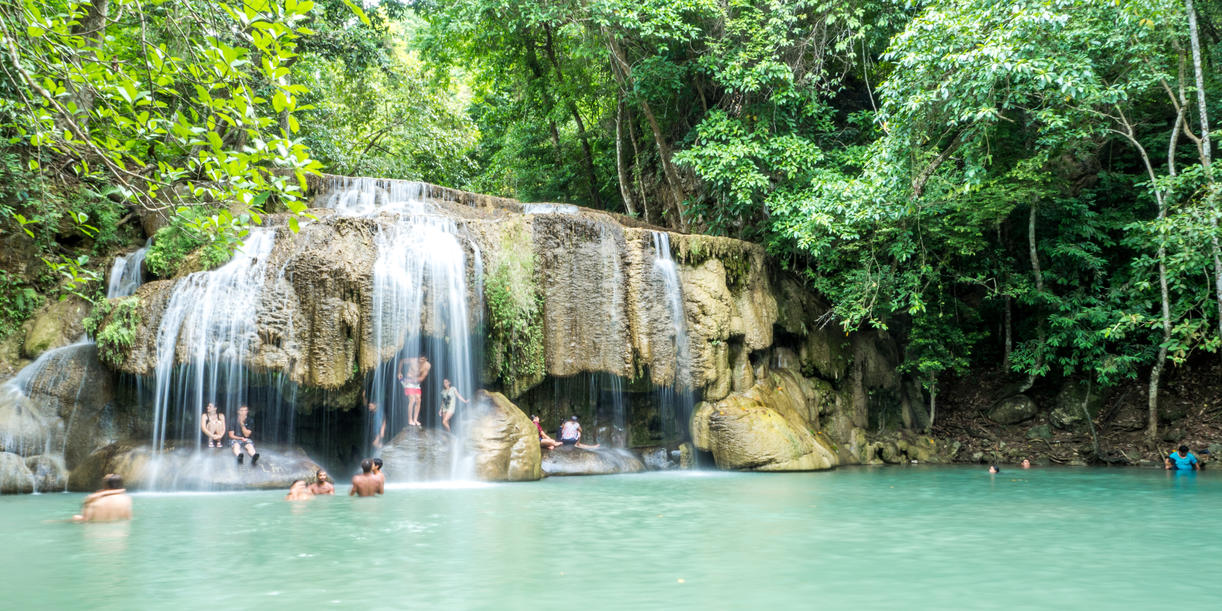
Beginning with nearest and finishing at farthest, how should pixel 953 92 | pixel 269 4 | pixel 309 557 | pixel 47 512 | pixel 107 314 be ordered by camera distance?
pixel 269 4 < pixel 309 557 < pixel 47 512 < pixel 107 314 < pixel 953 92

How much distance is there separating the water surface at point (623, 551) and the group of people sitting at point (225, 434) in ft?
2.89

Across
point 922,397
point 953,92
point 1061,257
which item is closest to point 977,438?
point 922,397

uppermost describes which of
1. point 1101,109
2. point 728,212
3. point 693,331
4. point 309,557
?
point 1101,109

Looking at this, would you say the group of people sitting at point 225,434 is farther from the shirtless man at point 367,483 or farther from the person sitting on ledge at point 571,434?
the person sitting on ledge at point 571,434

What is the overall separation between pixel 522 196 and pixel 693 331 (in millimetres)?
11627

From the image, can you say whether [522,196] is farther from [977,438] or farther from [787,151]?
[977,438]

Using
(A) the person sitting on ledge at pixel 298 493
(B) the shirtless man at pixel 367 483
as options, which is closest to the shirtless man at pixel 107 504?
(A) the person sitting on ledge at pixel 298 493

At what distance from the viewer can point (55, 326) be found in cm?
1274

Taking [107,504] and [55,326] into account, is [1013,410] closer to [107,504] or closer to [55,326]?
[107,504]

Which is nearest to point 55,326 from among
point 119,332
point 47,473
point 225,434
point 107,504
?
point 119,332

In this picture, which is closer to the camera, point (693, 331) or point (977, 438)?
point (693, 331)

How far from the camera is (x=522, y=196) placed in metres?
24.5

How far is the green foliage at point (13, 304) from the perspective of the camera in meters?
12.9

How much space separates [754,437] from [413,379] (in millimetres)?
5706
